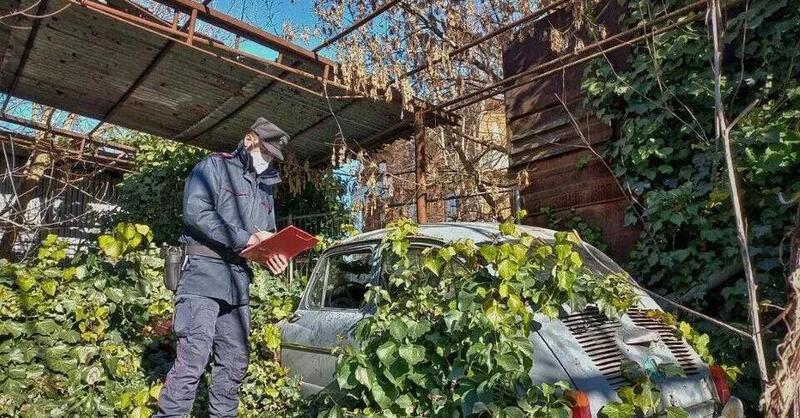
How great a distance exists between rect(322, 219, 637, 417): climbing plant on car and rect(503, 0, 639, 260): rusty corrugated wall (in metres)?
2.70

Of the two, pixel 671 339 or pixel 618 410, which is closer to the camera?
pixel 618 410

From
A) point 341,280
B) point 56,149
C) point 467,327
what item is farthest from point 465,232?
point 56,149

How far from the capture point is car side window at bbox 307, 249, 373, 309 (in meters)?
3.96

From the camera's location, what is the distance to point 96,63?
5371 mm

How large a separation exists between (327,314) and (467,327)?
1395mm

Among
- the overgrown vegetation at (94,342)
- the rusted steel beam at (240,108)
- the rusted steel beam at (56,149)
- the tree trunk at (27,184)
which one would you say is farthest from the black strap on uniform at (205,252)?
the tree trunk at (27,184)

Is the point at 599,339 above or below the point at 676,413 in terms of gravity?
above

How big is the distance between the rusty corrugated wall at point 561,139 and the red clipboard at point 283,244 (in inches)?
138

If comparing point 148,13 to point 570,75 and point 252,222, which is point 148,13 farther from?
point 570,75

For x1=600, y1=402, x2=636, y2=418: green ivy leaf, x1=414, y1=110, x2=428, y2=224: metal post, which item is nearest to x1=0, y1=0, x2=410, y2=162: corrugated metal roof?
x1=414, y1=110, x2=428, y2=224: metal post

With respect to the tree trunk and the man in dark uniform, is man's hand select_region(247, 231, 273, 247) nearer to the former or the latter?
the man in dark uniform

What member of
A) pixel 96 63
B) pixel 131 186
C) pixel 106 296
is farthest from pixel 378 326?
pixel 131 186

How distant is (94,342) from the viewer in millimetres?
4223

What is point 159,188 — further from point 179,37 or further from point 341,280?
point 341,280
